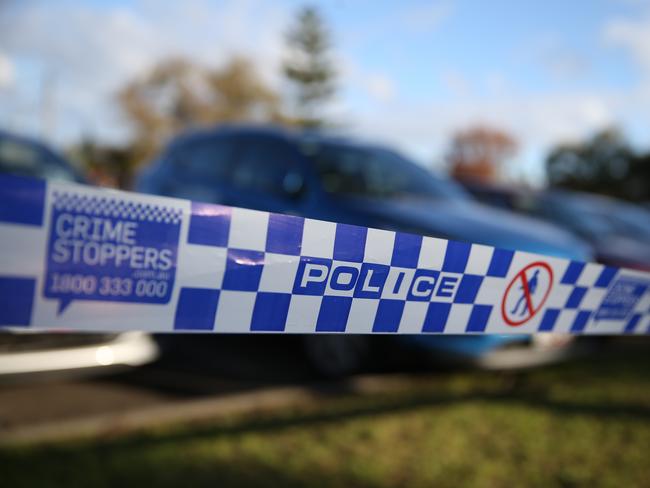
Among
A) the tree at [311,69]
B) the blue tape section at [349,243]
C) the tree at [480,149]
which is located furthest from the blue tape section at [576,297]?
the tree at [480,149]

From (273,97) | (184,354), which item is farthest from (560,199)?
(273,97)

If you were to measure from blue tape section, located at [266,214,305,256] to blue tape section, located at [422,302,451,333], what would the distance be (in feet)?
1.10

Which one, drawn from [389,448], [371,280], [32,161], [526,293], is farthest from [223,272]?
[32,161]

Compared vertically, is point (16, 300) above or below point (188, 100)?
above

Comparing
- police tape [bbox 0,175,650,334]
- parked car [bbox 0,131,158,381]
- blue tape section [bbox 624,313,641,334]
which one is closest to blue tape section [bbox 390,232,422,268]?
police tape [bbox 0,175,650,334]

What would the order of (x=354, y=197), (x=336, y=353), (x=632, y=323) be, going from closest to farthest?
(x=632, y=323) < (x=354, y=197) < (x=336, y=353)

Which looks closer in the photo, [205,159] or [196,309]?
[196,309]

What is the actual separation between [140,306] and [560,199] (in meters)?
7.01

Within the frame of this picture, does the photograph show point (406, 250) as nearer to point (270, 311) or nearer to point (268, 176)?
point (270, 311)

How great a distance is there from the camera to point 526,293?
1258 millimetres

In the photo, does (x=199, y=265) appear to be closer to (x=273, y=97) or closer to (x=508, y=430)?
(x=508, y=430)

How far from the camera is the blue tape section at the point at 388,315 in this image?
1071 millimetres

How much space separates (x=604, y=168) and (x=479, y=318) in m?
46.2

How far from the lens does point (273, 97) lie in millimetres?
41812
